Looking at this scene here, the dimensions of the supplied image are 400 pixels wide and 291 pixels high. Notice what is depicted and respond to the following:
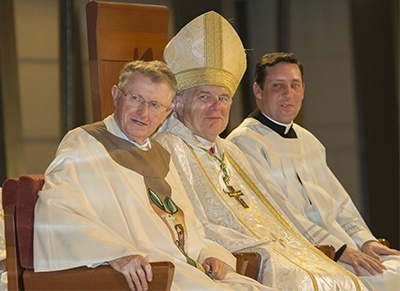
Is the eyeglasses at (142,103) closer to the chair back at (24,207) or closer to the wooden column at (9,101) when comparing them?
the chair back at (24,207)

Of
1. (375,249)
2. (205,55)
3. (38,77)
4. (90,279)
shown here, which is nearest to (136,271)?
(90,279)

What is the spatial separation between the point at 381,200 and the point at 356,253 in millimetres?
3045

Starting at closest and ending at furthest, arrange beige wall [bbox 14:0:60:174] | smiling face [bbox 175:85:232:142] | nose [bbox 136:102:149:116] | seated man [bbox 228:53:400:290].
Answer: nose [bbox 136:102:149:116]
smiling face [bbox 175:85:232:142]
seated man [bbox 228:53:400:290]
beige wall [bbox 14:0:60:174]

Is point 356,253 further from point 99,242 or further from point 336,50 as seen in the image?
point 336,50

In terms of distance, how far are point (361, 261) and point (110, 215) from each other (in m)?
1.88

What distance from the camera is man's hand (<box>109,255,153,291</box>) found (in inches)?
164

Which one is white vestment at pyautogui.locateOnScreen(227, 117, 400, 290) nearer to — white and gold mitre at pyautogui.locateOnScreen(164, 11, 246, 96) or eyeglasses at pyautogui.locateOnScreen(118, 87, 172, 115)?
white and gold mitre at pyautogui.locateOnScreen(164, 11, 246, 96)

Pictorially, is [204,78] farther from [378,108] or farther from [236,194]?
[378,108]

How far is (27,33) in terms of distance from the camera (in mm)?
8555

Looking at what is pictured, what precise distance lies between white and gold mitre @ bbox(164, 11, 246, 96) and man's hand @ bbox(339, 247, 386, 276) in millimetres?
1164

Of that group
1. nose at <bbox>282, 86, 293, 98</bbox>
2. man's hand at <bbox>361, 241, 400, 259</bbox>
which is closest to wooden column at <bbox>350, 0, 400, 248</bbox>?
nose at <bbox>282, 86, 293, 98</bbox>

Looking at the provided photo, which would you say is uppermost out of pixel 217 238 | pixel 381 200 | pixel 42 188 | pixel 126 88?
pixel 126 88

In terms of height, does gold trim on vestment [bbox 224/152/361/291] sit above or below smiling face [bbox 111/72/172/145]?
below

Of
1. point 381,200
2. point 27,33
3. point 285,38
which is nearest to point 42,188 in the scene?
point 27,33
